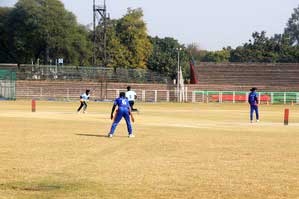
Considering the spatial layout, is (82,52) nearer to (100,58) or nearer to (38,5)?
A: (100,58)

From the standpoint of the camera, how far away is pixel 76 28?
315 ft

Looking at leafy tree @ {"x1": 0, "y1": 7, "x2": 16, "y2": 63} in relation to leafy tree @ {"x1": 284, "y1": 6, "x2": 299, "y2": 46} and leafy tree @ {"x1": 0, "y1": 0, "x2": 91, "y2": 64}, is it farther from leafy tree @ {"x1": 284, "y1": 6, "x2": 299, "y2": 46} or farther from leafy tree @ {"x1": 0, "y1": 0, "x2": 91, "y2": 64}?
leafy tree @ {"x1": 284, "y1": 6, "x2": 299, "y2": 46}

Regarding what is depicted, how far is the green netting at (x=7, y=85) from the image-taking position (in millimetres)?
71500

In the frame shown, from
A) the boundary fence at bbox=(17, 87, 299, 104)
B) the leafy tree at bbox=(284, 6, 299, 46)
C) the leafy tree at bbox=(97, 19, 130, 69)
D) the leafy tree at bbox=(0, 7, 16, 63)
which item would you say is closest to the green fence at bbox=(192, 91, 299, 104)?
the boundary fence at bbox=(17, 87, 299, 104)

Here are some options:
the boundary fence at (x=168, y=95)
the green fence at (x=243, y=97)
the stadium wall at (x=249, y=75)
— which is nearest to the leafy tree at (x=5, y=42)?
the boundary fence at (x=168, y=95)

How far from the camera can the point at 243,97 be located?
74.9 meters

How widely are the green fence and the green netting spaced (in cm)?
2163

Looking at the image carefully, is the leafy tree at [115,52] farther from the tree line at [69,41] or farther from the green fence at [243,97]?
the green fence at [243,97]

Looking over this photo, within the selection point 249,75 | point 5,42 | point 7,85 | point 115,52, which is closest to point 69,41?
point 115,52

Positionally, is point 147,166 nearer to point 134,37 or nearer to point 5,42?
point 5,42

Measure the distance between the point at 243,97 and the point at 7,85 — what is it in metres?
28.4

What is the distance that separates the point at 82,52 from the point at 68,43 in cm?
505

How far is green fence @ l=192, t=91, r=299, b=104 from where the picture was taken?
74.6 meters

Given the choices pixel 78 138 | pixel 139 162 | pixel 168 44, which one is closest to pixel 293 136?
pixel 78 138
